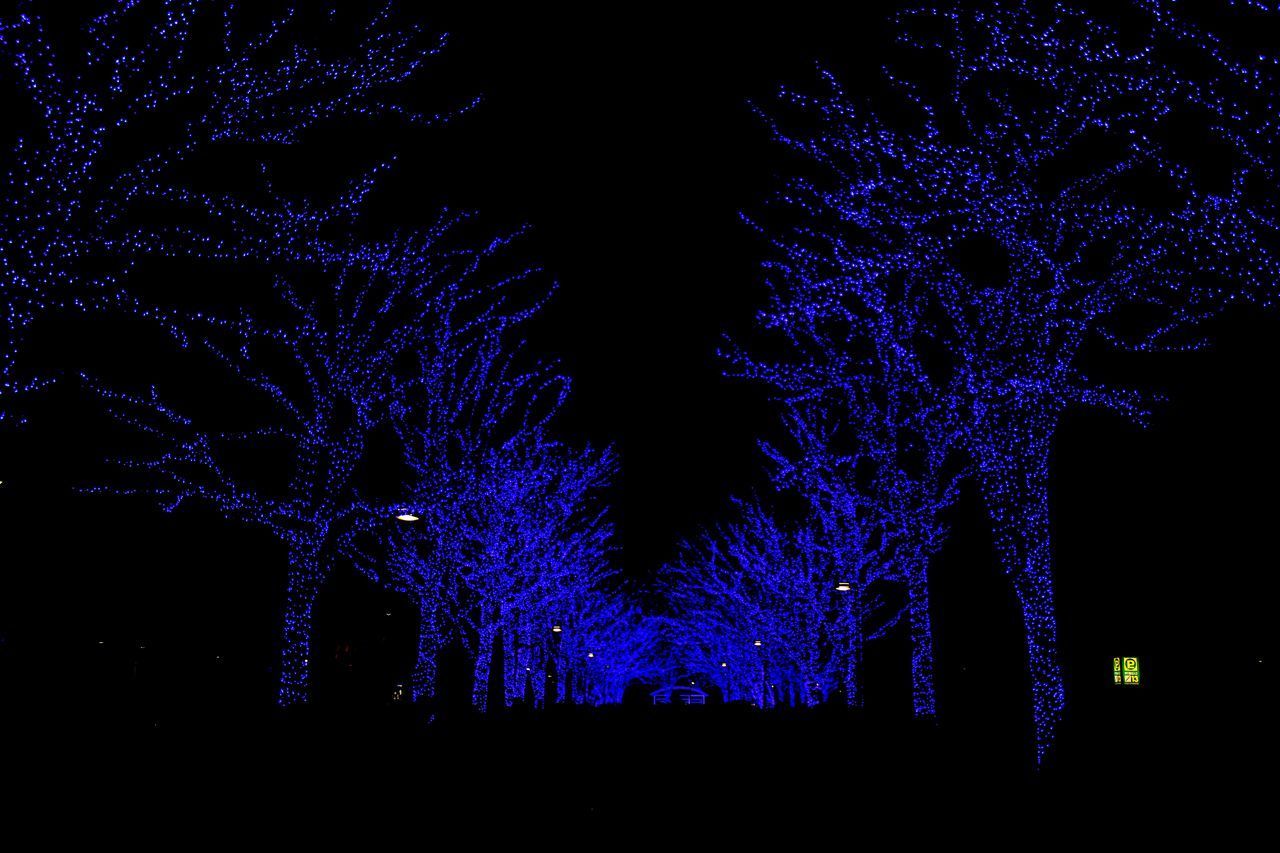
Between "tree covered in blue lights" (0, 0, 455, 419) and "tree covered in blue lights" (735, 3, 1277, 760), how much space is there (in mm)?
4138

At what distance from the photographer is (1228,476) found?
74.7 feet

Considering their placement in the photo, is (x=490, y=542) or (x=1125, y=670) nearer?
(x=490, y=542)

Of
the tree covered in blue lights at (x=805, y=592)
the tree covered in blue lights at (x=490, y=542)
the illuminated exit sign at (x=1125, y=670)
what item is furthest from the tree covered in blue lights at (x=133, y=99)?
the illuminated exit sign at (x=1125, y=670)

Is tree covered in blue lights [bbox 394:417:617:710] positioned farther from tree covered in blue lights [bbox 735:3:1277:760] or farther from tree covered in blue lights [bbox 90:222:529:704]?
tree covered in blue lights [bbox 735:3:1277:760]

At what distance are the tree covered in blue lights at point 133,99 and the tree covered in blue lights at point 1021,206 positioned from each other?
13.6 feet

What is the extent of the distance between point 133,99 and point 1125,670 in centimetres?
2631

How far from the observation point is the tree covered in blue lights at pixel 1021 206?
761 cm

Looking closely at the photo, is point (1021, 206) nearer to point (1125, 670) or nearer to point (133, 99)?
point (133, 99)

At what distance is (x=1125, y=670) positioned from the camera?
26.6 metres

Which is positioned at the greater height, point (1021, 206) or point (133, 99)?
point (1021, 206)

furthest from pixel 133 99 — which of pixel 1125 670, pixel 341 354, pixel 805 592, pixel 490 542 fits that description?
pixel 805 592

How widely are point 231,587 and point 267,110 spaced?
21363 millimetres

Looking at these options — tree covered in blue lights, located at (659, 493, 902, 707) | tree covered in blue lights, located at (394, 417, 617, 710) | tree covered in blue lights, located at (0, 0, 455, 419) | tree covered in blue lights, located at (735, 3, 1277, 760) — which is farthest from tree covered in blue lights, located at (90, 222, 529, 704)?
tree covered in blue lights, located at (659, 493, 902, 707)

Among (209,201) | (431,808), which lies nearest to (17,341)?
(209,201)
